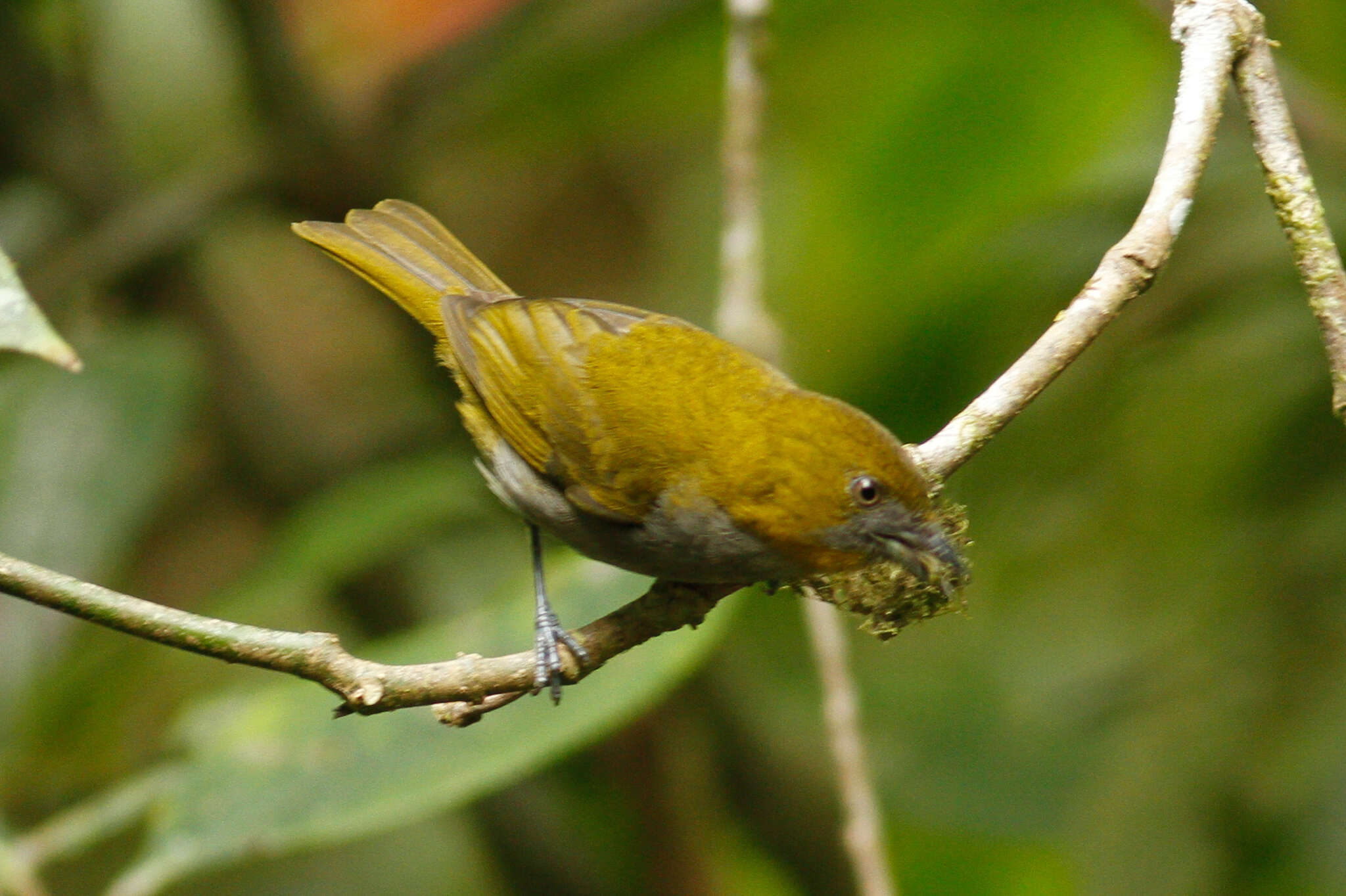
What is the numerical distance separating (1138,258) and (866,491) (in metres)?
0.51

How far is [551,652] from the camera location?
2316mm

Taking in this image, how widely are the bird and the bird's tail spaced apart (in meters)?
0.01

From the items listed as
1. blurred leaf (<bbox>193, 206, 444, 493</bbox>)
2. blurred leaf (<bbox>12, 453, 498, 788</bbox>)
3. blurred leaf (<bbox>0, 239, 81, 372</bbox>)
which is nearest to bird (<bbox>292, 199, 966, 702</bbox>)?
blurred leaf (<bbox>0, 239, 81, 372</bbox>)

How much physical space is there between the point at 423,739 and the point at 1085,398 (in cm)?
208

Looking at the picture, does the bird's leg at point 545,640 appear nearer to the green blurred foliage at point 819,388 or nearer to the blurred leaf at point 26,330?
the green blurred foliage at point 819,388

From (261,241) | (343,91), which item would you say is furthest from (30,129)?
(261,241)

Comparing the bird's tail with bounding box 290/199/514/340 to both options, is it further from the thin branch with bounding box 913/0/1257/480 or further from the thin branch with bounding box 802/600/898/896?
the thin branch with bounding box 913/0/1257/480

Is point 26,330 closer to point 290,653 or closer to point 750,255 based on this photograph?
point 290,653

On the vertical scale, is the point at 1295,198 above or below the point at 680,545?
above

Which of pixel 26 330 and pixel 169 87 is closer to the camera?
pixel 26 330

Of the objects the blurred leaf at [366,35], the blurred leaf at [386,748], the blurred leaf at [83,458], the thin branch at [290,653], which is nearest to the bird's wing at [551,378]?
the blurred leaf at [386,748]

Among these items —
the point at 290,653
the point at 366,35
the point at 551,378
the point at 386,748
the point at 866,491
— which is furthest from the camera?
the point at 366,35

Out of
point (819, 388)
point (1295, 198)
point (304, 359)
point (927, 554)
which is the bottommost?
point (927, 554)

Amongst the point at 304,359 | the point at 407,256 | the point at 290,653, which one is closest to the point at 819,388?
the point at 407,256
